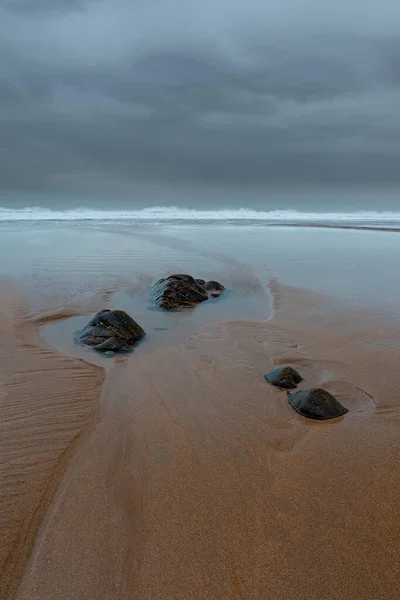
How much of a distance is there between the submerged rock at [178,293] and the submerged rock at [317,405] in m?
4.03

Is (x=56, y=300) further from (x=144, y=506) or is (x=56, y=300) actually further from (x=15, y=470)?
(x=144, y=506)

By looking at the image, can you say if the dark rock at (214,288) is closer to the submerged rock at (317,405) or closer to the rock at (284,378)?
the rock at (284,378)

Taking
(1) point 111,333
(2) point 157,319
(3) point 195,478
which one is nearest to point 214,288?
(2) point 157,319

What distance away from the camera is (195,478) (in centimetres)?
271

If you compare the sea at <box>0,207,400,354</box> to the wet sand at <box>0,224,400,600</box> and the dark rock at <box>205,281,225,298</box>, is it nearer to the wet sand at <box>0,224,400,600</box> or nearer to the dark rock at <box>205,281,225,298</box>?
the dark rock at <box>205,281,225,298</box>

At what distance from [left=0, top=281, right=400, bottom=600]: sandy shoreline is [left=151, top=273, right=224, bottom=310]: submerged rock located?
2.77 m

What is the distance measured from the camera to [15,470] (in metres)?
2.72

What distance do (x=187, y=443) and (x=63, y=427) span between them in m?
1.09

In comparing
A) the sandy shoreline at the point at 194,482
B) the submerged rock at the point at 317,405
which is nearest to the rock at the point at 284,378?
the sandy shoreline at the point at 194,482

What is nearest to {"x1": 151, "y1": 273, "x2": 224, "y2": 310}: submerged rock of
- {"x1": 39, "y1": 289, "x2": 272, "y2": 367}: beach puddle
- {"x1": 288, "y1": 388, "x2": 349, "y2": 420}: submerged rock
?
{"x1": 39, "y1": 289, "x2": 272, "y2": 367}: beach puddle

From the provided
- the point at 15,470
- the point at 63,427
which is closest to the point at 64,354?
the point at 63,427

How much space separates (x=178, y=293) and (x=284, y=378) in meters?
3.87

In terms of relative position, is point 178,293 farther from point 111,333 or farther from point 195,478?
point 195,478

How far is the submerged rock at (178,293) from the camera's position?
7.45m
